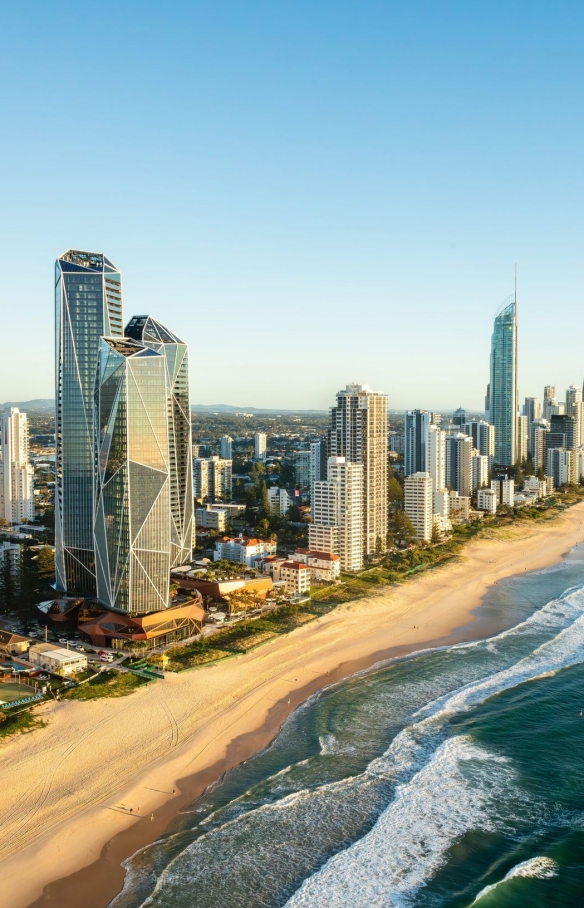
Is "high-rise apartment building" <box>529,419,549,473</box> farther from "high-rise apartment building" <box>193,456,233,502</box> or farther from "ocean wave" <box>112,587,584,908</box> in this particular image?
"ocean wave" <box>112,587,584,908</box>

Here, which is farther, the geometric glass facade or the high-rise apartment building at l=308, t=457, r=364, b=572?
the high-rise apartment building at l=308, t=457, r=364, b=572

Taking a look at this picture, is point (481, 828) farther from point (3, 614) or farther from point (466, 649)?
point (3, 614)

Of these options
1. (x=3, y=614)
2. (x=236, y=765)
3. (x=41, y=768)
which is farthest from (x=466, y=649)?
(x=3, y=614)

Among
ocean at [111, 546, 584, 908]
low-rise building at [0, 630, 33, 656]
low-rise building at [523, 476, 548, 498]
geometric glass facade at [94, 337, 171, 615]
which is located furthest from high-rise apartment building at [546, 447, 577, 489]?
low-rise building at [0, 630, 33, 656]

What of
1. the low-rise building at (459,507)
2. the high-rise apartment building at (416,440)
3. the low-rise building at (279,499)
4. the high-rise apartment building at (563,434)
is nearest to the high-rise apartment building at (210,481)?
the low-rise building at (279,499)

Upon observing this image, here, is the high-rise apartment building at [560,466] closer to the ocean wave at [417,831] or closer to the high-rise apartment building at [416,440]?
the high-rise apartment building at [416,440]
